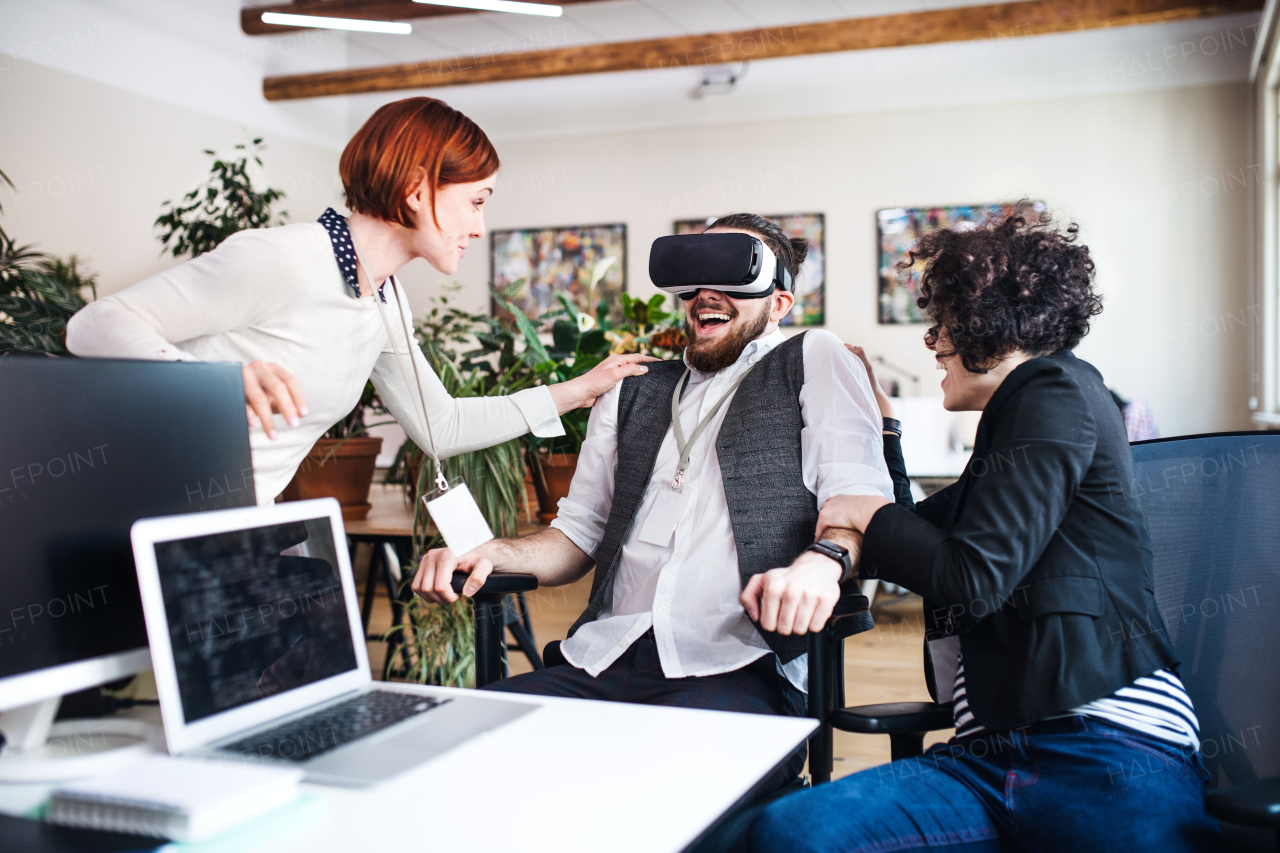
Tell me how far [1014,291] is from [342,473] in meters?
2.06

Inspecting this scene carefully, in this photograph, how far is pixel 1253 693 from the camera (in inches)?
48.8

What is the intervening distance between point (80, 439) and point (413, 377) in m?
0.93

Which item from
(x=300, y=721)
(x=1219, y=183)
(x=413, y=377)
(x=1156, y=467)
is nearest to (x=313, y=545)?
(x=300, y=721)

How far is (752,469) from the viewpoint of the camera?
170 centimetres

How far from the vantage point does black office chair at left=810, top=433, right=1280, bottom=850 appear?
1.24m

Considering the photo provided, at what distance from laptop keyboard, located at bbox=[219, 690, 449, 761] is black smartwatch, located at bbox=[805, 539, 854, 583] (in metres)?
0.58

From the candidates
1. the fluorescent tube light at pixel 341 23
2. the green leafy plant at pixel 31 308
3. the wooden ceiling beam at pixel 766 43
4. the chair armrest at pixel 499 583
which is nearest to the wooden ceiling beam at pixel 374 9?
the fluorescent tube light at pixel 341 23

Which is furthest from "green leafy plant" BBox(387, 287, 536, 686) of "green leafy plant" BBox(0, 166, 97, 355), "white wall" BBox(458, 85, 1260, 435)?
"white wall" BBox(458, 85, 1260, 435)

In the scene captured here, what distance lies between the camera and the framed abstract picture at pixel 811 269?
7230 mm

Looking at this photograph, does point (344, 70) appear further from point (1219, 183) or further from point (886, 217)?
point (1219, 183)

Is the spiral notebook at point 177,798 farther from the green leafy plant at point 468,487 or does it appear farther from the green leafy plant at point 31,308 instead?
the green leafy plant at point 31,308

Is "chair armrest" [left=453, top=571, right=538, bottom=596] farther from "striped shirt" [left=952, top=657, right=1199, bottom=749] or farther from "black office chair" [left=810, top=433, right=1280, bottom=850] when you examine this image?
"striped shirt" [left=952, top=657, right=1199, bottom=749]

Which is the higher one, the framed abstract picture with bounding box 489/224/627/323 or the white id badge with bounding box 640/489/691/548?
the framed abstract picture with bounding box 489/224/627/323

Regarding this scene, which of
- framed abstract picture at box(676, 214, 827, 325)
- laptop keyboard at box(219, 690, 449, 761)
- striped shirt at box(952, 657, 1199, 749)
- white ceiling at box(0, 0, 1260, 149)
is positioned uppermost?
white ceiling at box(0, 0, 1260, 149)
